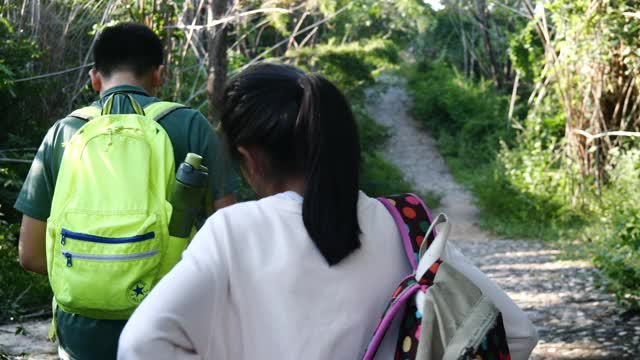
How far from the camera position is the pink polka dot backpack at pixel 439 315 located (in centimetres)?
152

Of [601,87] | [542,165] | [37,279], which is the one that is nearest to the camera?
[37,279]

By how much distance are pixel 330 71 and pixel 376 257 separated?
15255 millimetres

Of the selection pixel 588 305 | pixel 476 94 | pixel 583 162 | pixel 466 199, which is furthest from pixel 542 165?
pixel 476 94

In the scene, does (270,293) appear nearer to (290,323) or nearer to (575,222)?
(290,323)

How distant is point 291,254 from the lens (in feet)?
5.33

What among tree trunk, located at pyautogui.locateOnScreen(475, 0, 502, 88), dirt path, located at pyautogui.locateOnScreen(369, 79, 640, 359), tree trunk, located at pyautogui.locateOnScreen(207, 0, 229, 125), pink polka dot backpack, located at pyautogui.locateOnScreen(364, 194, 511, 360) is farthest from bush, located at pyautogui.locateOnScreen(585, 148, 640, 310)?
tree trunk, located at pyautogui.locateOnScreen(475, 0, 502, 88)

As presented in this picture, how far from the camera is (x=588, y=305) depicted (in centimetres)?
697

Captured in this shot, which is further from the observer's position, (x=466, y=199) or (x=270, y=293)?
(x=466, y=199)

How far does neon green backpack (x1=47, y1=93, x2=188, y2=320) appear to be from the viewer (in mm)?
2117

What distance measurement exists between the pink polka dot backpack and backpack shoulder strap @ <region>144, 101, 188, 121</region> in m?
0.96

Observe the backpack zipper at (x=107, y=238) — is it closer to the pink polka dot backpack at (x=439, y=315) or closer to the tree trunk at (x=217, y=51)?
the pink polka dot backpack at (x=439, y=315)

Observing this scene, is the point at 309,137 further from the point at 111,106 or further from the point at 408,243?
the point at 111,106

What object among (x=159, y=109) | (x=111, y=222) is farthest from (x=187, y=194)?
(x=159, y=109)

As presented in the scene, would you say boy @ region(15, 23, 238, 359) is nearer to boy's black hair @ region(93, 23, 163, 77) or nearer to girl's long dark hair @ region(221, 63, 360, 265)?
boy's black hair @ region(93, 23, 163, 77)
